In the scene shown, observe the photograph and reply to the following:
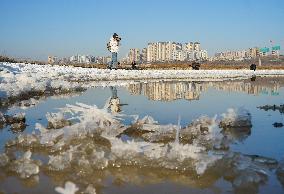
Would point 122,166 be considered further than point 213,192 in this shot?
Yes

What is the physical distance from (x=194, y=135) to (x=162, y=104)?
472 centimetres

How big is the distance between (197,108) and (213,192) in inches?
248

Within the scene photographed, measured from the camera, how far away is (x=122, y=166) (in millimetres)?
4484

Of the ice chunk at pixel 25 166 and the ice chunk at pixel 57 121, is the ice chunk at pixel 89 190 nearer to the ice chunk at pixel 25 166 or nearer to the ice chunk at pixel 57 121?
the ice chunk at pixel 25 166

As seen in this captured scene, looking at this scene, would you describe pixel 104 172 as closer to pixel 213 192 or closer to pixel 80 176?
pixel 80 176

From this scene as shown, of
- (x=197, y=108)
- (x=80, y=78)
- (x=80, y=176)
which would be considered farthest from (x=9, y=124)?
(x=80, y=78)

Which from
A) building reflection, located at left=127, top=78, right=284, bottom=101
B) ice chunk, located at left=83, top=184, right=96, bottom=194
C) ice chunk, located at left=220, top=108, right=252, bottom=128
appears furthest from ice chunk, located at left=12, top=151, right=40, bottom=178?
building reflection, located at left=127, top=78, right=284, bottom=101

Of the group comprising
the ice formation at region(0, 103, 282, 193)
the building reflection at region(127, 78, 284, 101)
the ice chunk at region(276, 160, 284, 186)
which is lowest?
the building reflection at region(127, 78, 284, 101)

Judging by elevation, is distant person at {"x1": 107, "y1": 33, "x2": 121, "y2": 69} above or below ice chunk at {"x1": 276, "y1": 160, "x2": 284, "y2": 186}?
above

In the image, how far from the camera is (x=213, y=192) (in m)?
3.67

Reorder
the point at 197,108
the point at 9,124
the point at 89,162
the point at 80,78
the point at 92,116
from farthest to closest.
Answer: the point at 80,78, the point at 197,108, the point at 9,124, the point at 92,116, the point at 89,162

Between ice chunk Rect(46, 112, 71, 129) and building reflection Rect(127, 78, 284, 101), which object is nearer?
ice chunk Rect(46, 112, 71, 129)

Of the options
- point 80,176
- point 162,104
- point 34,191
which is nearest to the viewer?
point 34,191

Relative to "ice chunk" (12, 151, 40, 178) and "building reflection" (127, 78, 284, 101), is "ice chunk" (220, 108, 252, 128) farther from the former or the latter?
"building reflection" (127, 78, 284, 101)
